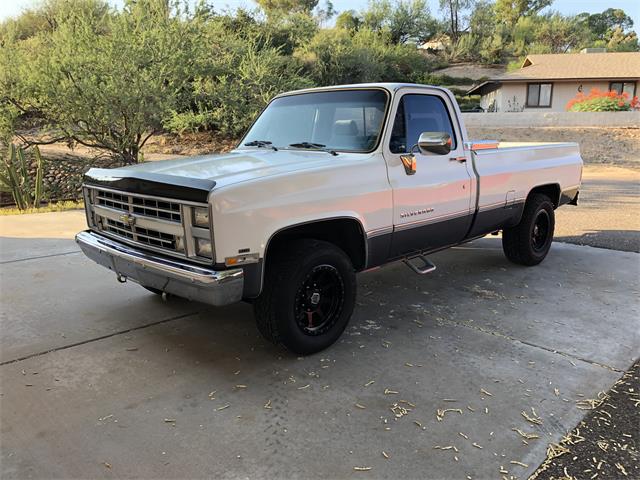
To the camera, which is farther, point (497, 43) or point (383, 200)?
point (497, 43)

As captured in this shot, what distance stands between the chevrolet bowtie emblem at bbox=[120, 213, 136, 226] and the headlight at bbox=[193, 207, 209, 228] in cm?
70

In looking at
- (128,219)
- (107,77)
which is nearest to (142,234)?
(128,219)

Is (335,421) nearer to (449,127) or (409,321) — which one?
(409,321)

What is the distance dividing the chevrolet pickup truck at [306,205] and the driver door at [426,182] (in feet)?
0.05

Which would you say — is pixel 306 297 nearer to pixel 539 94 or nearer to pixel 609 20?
pixel 539 94

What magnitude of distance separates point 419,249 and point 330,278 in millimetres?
1172

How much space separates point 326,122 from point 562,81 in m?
39.1

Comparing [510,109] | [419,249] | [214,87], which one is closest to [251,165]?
Answer: [419,249]

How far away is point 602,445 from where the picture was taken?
2795 mm

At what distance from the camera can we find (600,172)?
17.0m

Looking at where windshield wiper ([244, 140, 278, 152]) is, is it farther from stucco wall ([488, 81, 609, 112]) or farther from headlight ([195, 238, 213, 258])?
stucco wall ([488, 81, 609, 112])

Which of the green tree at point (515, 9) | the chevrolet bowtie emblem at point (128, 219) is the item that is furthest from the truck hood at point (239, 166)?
the green tree at point (515, 9)

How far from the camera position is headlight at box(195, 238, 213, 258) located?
128 inches

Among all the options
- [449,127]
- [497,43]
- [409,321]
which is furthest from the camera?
[497,43]
